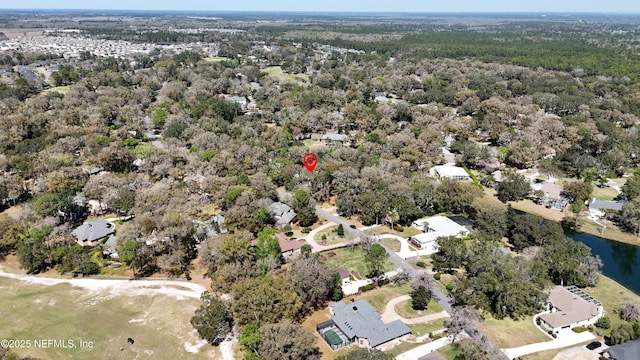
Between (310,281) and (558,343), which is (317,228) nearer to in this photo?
(310,281)

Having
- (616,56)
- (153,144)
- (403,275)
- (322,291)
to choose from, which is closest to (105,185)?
(153,144)

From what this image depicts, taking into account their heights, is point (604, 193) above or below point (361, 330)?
above

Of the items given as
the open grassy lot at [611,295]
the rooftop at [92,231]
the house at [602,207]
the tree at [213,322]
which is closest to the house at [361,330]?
the tree at [213,322]

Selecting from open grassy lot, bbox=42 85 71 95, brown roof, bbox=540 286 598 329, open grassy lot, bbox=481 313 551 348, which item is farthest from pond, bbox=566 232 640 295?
open grassy lot, bbox=42 85 71 95

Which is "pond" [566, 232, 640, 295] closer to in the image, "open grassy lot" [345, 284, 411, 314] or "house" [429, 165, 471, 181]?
"house" [429, 165, 471, 181]

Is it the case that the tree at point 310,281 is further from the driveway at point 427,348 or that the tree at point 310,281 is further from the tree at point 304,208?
the tree at point 304,208

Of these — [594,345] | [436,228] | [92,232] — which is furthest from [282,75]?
[594,345]
